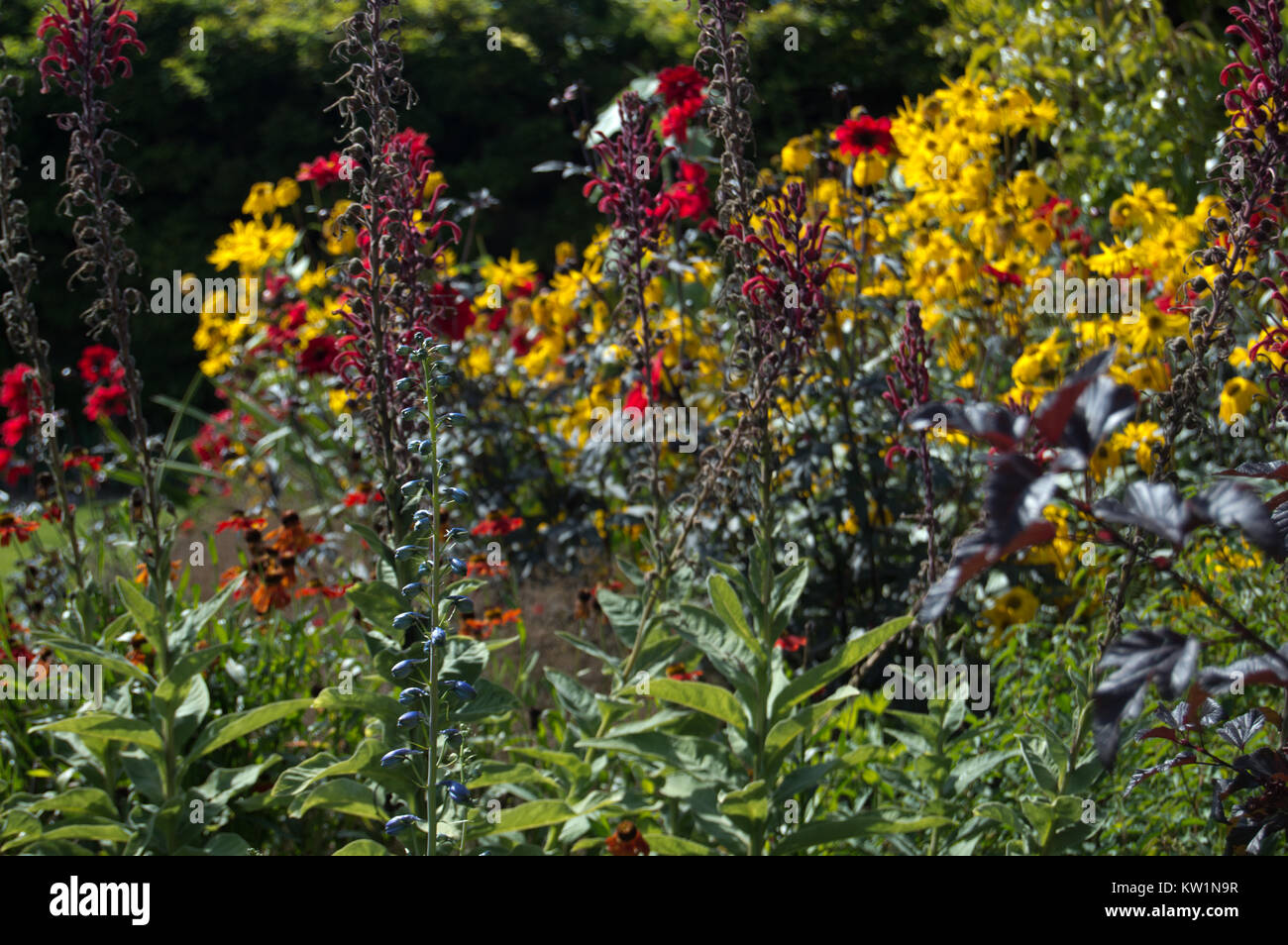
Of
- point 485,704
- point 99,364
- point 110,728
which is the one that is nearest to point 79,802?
point 110,728

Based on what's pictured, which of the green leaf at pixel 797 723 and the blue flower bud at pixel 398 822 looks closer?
the blue flower bud at pixel 398 822

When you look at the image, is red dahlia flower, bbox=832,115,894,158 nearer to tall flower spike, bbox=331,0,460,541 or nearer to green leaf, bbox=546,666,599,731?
tall flower spike, bbox=331,0,460,541

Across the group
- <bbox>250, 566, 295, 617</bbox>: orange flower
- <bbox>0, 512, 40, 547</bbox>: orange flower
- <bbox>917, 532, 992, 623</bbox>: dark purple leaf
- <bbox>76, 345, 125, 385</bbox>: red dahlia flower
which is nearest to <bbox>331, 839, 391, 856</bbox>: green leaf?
<bbox>250, 566, 295, 617</bbox>: orange flower

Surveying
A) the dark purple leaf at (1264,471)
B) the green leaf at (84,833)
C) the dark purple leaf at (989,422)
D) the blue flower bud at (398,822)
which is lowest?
the green leaf at (84,833)

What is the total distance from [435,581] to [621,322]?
1.75 meters

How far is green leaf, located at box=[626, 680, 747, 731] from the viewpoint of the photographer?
6.77ft

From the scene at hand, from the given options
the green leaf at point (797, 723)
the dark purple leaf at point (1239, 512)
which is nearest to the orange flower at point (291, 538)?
the green leaf at point (797, 723)

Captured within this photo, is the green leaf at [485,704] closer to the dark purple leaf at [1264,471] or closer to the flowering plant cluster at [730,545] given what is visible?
the flowering plant cluster at [730,545]

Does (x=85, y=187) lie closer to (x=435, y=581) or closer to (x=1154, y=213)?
(x=435, y=581)

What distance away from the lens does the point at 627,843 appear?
2.22 meters

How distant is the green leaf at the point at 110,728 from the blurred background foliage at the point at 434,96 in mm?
6104

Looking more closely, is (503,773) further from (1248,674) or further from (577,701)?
(1248,674)

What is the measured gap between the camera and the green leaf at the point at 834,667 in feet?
6.86
